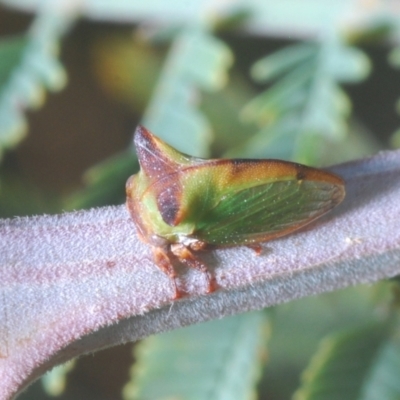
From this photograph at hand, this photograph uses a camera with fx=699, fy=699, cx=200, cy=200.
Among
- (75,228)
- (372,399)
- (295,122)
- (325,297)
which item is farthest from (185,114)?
(75,228)

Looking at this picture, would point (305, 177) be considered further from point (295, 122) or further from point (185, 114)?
point (185, 114)

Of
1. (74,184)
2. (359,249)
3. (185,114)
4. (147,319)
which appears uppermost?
(359,249)

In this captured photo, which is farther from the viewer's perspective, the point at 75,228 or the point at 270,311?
the point at 270,311

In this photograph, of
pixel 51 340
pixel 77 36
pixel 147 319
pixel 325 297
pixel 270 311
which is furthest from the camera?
pixel 77 36

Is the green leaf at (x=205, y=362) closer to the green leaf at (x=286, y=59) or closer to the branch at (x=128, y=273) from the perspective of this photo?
the branch at (x=128, y=273)

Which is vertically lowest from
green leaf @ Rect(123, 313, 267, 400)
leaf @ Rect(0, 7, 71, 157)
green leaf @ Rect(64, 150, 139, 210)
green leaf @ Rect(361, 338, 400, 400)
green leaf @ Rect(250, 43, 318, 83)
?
green leaf @ Rect(123, 313, 267, 400)

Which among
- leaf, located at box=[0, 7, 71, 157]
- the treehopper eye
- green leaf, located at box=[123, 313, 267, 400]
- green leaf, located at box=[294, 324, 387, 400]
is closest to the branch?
the treehopper eye

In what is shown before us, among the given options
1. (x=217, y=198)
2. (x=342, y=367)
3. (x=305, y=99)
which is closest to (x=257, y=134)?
(x=305, y=99)

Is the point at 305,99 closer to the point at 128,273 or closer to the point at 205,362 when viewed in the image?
the point at 205,362

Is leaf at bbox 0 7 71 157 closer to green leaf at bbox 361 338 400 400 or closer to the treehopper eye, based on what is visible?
the treehopper eye
